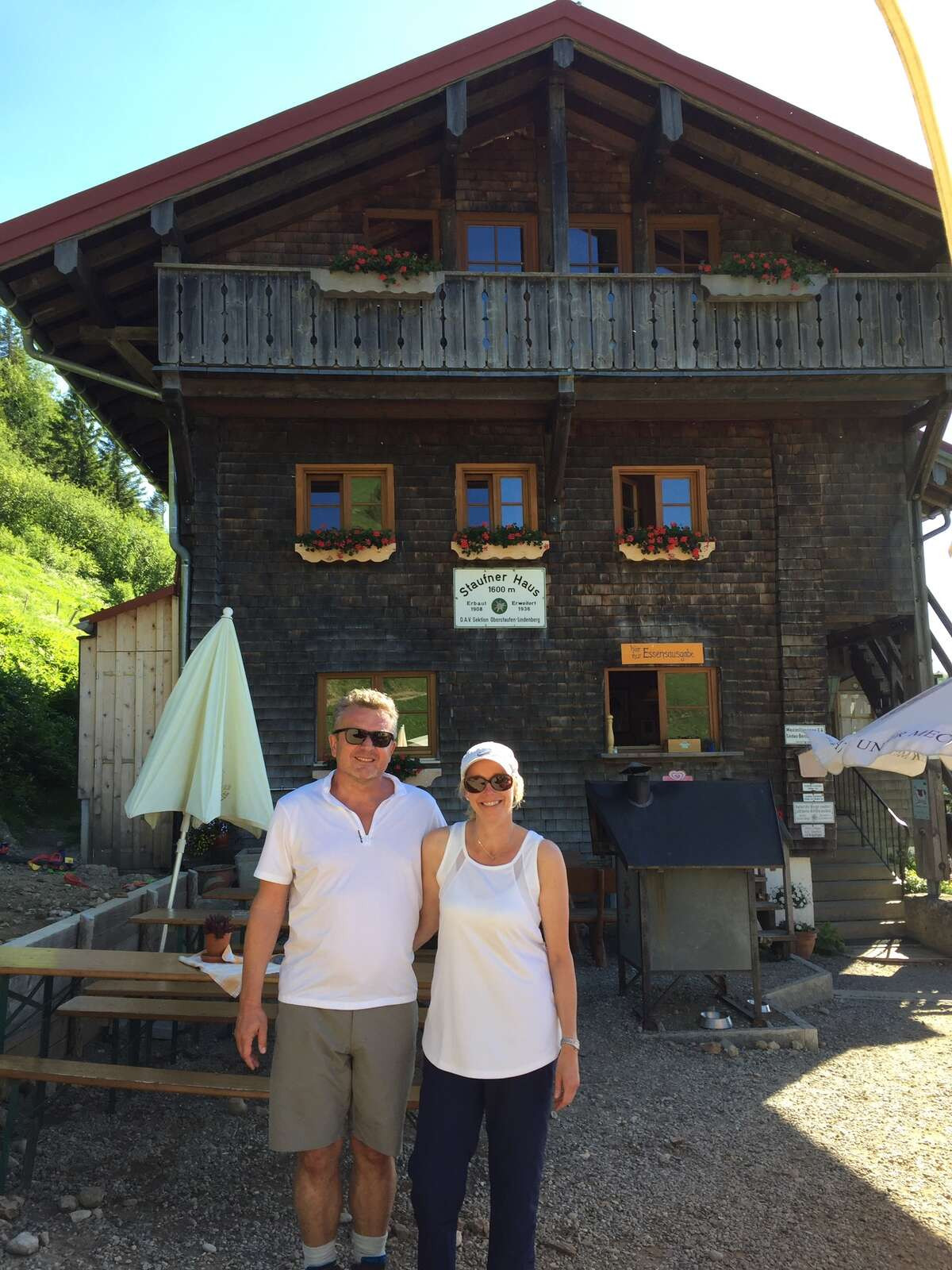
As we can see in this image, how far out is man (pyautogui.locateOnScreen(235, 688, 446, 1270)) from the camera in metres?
3.14

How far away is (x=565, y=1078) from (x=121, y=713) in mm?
9900

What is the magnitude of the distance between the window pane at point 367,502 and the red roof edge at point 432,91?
361cm

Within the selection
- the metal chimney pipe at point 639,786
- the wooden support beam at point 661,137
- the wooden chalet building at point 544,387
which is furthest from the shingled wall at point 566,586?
the metal chimney pipe at point 639,786

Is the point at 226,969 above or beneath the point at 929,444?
beneath

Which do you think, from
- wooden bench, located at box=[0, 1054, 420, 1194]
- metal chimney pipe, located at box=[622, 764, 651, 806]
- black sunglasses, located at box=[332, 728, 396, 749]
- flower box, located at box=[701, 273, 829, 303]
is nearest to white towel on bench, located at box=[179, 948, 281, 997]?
wooden bench, located at box=[0, 1054, 420, 1194]

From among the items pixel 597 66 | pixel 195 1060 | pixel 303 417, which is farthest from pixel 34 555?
pixel 195 1060

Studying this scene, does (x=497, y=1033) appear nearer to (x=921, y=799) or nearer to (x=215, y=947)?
(x=215, y=947)

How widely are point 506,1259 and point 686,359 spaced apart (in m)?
9.62

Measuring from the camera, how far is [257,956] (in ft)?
10.5

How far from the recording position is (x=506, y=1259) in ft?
9.62

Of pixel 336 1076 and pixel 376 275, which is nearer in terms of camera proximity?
pixel 336 1076

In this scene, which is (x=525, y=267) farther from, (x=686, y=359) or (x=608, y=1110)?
(x=608, y=1110)

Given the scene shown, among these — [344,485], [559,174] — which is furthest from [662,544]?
[559,174]

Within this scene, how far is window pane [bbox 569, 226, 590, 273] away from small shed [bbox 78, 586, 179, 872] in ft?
20.9
